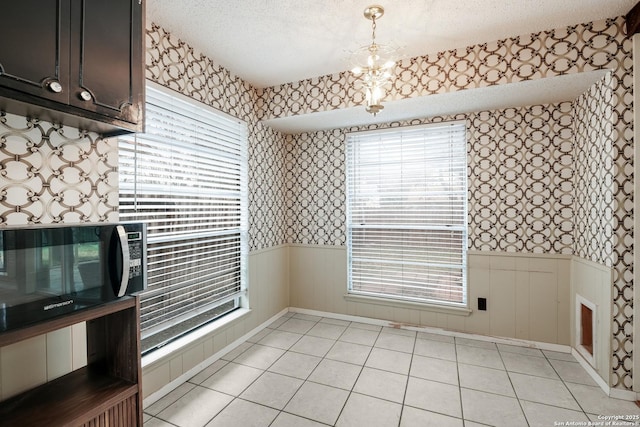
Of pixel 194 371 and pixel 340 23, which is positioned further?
pixel 194 371

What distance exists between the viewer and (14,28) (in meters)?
1.06

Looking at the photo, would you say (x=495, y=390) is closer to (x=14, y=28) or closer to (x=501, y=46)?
(x=501, y=46)

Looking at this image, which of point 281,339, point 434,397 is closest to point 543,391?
point 434,397

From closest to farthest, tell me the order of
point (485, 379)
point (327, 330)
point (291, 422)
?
point (291, 422) < point (485, 379) < point (327, 330)

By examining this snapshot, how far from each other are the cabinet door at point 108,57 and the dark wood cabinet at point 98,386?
2.94 ft

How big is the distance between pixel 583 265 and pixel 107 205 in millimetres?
3672

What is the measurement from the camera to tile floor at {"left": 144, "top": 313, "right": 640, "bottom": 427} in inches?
77.6

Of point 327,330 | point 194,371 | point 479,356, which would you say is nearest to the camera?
point 194,371

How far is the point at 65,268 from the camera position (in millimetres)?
1155

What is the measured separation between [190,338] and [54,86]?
6.70 feet

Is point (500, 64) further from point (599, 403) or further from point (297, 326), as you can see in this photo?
point (297, 326)

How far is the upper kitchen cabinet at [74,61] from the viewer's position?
107cm

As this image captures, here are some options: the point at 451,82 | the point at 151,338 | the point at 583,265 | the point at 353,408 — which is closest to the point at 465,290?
the point at 583,265

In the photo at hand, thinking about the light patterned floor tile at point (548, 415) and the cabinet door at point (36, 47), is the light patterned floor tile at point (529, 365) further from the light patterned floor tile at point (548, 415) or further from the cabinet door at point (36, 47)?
the cabinet door at point (36, 47)
